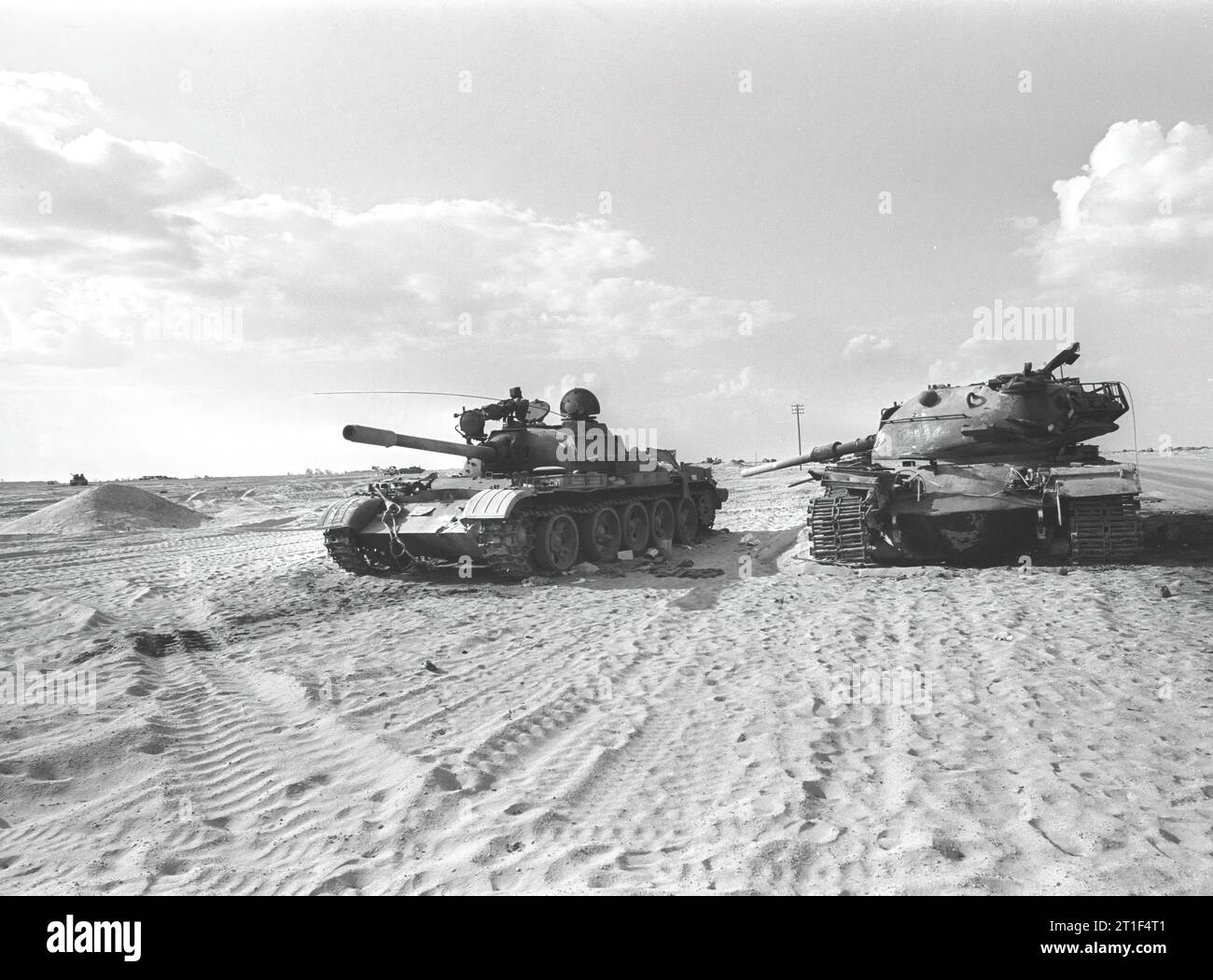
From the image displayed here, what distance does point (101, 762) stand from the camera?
16.4 ft

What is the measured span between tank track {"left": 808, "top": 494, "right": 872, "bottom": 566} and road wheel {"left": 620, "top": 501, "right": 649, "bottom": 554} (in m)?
3.81

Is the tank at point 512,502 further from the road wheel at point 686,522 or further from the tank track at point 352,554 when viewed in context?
the road wheel at point 686,522

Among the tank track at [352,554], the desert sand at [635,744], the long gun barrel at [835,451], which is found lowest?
the desert sand at [635,744]

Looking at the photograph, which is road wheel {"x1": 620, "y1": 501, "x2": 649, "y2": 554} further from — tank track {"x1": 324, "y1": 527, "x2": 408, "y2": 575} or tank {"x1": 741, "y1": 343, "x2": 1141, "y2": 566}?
tank track {"x1": 324, "y1": 527, "x2": 408, "y2": 575}

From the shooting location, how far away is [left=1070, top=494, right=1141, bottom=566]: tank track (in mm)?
10945

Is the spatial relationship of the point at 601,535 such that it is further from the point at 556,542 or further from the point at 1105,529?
the point at 1105,529

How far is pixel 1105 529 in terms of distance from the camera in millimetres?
10938

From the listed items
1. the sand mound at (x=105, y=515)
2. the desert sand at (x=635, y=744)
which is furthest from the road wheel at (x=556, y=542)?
the sand mound at (x=105, y=515)

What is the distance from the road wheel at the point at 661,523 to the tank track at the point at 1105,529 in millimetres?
7681

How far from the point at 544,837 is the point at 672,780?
1.00 m

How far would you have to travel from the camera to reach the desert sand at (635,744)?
359 cm

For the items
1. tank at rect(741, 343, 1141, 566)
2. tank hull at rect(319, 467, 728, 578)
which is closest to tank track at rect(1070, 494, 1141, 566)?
tank at rect(741, 343, 1141, 566)
